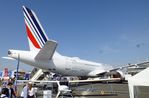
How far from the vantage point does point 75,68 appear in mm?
32812

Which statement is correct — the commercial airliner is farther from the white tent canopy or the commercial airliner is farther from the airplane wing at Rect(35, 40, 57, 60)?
the white tent canopy

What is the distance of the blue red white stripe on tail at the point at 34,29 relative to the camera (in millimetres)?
28328

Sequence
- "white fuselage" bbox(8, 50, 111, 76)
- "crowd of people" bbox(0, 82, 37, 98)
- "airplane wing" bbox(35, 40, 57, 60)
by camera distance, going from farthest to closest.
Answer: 1. "white fuselage" bbox(8, 50, 111, 76)
2. "airplane wing" bbox(35, 40, 57, 60)
3. "crowd of people" bbox(0, 82, 37, 98)

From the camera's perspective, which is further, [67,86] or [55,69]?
[55,69]

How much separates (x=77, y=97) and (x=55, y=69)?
45.2 ft

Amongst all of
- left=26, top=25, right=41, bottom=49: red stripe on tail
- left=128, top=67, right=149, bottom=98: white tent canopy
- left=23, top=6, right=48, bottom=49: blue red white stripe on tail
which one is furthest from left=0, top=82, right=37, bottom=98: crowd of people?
left=23, top=6, right=48, bottom=49: blue red white stripe on tail

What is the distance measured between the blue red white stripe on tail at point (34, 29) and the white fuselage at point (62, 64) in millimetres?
1560

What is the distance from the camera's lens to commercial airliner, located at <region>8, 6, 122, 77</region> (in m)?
25.7

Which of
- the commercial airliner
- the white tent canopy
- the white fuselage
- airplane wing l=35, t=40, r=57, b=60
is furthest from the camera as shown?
the white fuselage

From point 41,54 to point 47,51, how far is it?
908 millimetres

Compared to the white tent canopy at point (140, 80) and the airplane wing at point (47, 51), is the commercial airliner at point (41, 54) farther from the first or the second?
the white tent canopy at point (140, 80)

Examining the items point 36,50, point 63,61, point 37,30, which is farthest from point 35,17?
point 63,61

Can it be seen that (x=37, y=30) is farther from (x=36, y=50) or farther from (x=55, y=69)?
(x=55, y=69)

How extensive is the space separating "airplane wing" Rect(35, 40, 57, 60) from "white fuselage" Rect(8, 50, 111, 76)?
2.06 feet
